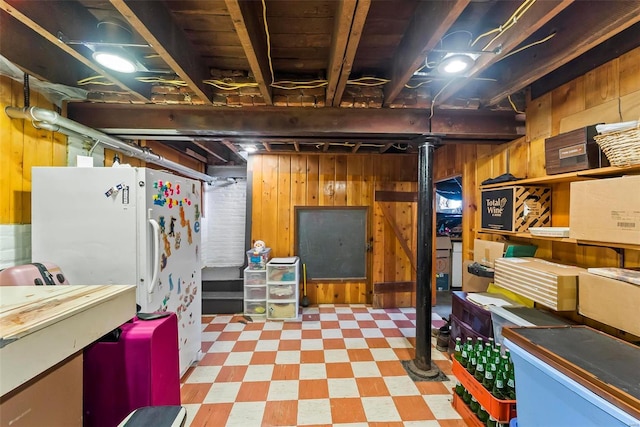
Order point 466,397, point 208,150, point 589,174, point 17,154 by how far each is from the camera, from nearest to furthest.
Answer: point 589,174 → point 17,154 → point 466,397 → point 208,150

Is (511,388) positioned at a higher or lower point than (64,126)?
lower

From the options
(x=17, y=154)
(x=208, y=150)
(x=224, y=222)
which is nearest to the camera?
(x=17, y=154)

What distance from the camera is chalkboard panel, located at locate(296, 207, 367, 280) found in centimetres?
414

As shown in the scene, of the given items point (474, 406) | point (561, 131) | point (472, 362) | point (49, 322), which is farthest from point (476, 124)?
point (49, 322)

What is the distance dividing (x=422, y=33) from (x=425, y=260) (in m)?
1.72

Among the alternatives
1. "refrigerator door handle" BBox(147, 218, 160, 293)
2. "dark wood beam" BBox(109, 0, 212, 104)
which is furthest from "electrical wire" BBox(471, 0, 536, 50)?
"refrigerator door handle" BBox(147, 218, 160, 293)

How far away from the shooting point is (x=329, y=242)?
13.6 feet

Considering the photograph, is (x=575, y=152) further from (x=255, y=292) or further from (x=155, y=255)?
(x=255, y=292)

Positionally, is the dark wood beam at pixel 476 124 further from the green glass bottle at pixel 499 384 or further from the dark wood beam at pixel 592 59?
the green glass bottle at pixel 499 384

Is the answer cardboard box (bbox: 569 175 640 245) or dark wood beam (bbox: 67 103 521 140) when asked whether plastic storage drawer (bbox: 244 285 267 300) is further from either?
cardboard box (bbox: 569 175 640 245)

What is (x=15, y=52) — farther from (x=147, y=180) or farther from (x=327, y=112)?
(x=327, y=112)

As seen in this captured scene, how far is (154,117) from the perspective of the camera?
7.31 feet

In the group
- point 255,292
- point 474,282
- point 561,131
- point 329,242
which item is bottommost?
point 255,292

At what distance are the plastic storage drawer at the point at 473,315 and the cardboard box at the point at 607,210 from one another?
0.88 m
